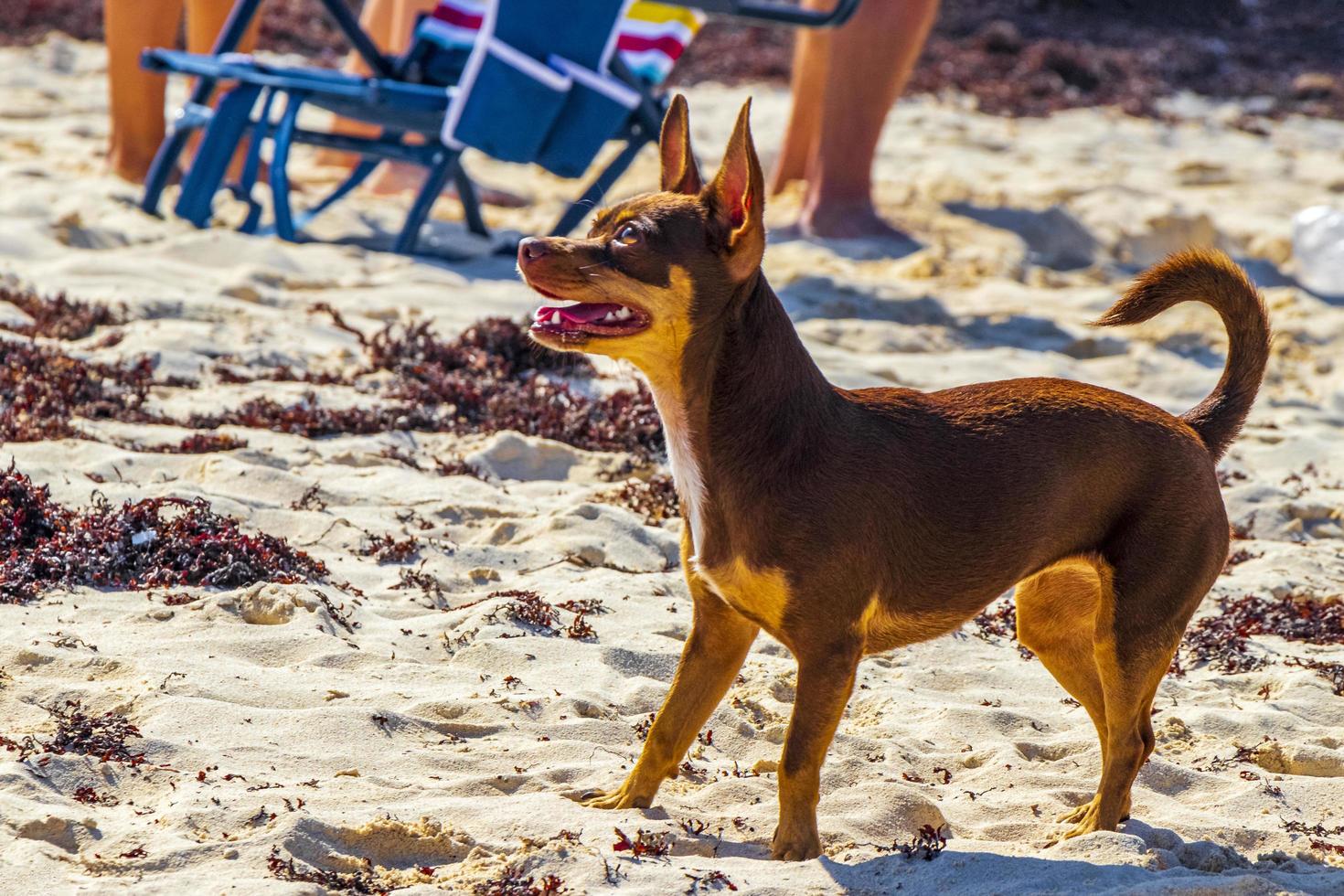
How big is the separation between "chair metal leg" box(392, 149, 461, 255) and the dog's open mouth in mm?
5076

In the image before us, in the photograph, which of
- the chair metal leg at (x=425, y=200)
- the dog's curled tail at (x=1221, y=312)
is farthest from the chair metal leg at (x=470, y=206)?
the dog's curled tail at (x=1221, y=312)

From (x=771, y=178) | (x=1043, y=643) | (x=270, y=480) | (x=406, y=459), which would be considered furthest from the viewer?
(x=771, y=178)

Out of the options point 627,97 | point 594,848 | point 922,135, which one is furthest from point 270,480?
point 922,135

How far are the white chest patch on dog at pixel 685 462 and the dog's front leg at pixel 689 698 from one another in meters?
0.20

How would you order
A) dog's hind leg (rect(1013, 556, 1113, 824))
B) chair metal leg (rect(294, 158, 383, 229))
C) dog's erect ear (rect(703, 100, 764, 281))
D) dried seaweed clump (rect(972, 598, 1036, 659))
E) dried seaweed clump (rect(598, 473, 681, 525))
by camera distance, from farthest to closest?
chair metal leg (rect(294, 158, 383, 229)), dried seaweed clump (rect(598, 473, 681, 525)), dried seaweed clump (rect(972, 598, 1036, 659)), dog's hind leg (rect(1013, 556, 1113, 824)), dog's erect ear (rect(703, 100, 764, 281))

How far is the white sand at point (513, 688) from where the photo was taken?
123 inches

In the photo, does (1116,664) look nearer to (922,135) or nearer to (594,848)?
(594,848)

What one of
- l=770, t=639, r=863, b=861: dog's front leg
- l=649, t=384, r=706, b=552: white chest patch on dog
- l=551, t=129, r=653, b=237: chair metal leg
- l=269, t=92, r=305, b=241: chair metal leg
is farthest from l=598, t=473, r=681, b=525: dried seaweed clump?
l=269, t=92, r=305, b=241: chair metal leg

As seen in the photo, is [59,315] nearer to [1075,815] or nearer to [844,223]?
[844,223]

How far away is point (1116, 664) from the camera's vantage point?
338 centimetres

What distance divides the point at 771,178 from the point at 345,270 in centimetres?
365

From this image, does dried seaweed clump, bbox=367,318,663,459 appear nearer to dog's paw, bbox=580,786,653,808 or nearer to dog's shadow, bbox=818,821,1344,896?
dog's paw, bbox=580,786,653,808

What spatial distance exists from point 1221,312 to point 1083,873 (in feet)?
4.55

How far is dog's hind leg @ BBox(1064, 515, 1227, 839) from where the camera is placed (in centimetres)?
336
